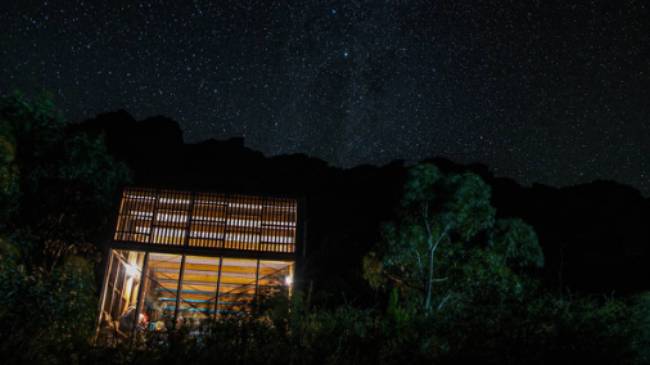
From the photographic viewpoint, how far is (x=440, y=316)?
361 inches

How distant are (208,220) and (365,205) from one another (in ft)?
65.3

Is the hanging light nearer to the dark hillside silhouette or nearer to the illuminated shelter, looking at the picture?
the illuminated shelter

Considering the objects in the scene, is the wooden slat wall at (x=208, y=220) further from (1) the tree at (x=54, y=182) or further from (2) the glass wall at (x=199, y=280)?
(1) the tree at (x=54, y=182)

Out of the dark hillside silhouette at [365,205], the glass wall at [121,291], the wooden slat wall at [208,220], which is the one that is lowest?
the glass wall at [121,291]

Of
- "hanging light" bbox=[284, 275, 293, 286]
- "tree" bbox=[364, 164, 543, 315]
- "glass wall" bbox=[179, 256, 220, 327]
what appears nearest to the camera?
"hanging light" bbox=[284, 275, 293, 286]

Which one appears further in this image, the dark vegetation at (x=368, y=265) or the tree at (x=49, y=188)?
the tree at (x=49, y=188)

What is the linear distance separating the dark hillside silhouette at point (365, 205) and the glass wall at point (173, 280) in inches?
346

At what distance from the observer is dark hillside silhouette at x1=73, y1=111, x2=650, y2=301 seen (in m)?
26.0

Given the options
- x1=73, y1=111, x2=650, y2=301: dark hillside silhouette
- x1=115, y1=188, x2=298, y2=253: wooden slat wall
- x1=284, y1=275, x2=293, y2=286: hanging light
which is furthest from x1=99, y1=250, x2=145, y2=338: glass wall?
x1=73, y1=111, x2=650, y2=301: dark hillside silhouette

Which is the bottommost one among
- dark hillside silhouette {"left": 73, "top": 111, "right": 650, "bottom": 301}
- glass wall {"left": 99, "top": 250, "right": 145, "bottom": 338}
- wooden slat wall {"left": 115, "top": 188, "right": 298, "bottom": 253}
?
glass wall {"left": 99, "top": 250, "right": 145, "bottom": 338}

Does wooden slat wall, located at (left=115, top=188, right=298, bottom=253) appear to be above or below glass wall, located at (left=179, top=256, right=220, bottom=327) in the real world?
above

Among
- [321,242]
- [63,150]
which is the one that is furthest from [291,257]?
[321,242]

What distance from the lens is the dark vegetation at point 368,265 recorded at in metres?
7.51

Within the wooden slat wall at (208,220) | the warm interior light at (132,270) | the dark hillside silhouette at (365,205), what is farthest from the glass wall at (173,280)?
the dark hillside silhouette at (365,205)
